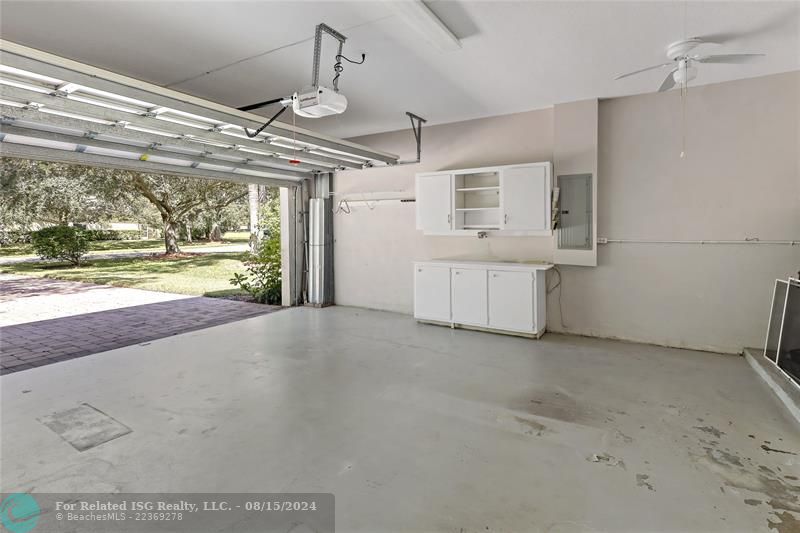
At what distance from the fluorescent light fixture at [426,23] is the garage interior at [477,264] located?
0.08ft

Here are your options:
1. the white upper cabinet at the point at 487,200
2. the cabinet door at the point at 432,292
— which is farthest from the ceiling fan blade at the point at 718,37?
the cabinet door at the point at 432,292

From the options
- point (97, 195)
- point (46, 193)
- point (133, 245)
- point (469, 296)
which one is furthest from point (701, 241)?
point (133, 245)

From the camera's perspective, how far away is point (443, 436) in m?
2.73

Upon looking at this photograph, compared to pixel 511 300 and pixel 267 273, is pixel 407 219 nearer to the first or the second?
pixel 511 300

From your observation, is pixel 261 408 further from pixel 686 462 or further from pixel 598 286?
pixel 598 286

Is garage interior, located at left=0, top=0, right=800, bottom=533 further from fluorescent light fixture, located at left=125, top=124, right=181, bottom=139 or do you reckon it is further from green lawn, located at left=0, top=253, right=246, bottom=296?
green lawn, located at left=0, top=253, right=246, bottom=296

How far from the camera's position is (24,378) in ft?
12.8

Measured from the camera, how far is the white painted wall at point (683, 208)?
4.29 m

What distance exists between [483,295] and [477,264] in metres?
0.42

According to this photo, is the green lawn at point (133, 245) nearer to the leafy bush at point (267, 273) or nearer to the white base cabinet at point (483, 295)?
the leafy bush at point (267, 273)

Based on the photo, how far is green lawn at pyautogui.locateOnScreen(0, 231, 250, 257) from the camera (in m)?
12.0

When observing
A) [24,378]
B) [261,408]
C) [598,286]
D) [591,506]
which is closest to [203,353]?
[24,378]

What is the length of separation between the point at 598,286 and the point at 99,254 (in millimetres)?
15293

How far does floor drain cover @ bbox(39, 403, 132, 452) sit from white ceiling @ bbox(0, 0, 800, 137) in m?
2.87
